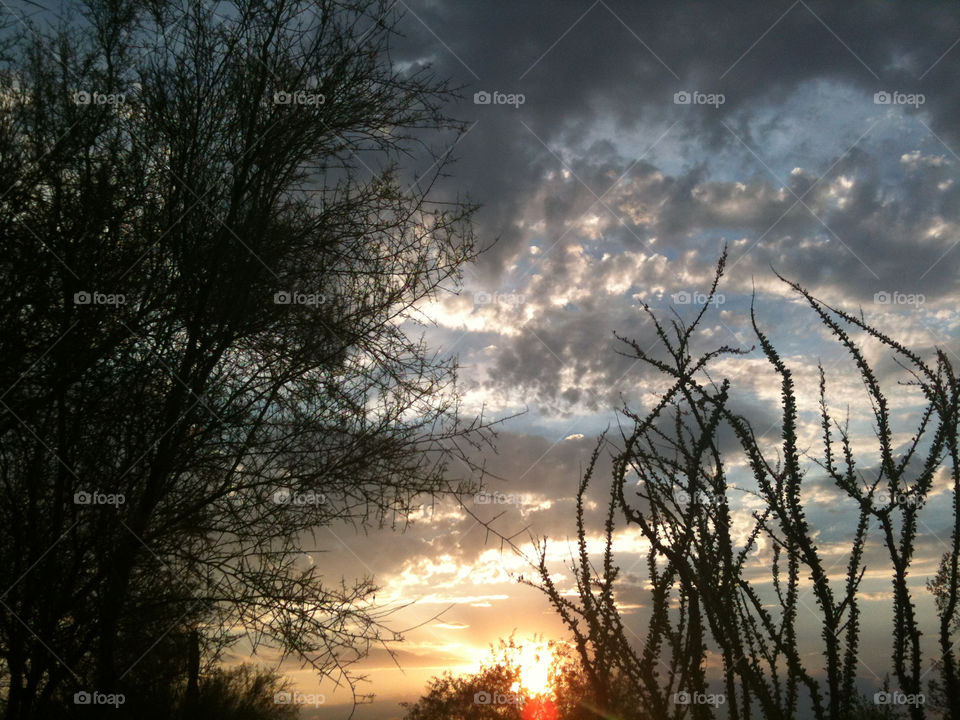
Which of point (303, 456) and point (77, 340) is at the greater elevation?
point (77, 340)

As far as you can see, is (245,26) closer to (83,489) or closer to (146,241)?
(146,241)

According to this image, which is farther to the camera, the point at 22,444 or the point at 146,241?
the point at 146,241

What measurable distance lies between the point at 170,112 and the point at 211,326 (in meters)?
1.80

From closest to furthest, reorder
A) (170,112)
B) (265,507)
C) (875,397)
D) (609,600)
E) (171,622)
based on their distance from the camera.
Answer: (609,600) < (875,397) < (171,622) < (265,507) < (170,112)

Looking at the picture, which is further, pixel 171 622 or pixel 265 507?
pixel 265 507

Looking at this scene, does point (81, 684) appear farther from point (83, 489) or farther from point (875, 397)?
point (875, 397)

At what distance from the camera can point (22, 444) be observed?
477cm

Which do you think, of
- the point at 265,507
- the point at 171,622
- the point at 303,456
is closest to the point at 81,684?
the point at 171,622

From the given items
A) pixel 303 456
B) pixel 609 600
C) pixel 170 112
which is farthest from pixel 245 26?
pixel 609 600

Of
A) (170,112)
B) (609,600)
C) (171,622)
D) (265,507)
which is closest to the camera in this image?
(609,600)

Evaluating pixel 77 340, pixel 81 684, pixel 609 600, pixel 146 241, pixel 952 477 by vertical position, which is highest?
pixel 146 241

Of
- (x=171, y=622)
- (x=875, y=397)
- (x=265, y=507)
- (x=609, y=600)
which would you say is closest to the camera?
(x=609, y=600)

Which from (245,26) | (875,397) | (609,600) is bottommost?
(609,600)

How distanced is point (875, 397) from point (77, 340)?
475 cm
